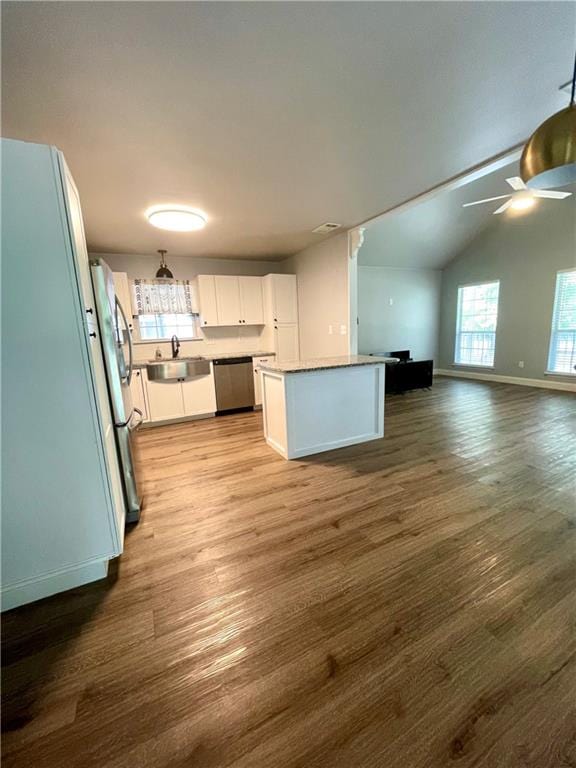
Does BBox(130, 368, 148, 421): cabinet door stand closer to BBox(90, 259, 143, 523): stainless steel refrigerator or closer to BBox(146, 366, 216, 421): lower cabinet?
BBox(146, 366, 216, 421): lower cabinet

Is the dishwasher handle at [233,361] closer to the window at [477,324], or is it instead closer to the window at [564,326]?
the window at [477,324]

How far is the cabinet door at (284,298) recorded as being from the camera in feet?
16.9

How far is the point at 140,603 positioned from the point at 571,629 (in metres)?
1.94

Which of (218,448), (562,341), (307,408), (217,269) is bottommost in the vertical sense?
(218,448)

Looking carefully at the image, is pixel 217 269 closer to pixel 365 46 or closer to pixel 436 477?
pixel 365 46

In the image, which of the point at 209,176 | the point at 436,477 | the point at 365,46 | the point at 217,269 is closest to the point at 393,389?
the point at 436,477

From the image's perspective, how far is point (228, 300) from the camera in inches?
200

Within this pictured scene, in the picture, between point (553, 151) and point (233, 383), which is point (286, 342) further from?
point (553, 151)

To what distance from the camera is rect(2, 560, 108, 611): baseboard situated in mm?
1518

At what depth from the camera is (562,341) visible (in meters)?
5.65

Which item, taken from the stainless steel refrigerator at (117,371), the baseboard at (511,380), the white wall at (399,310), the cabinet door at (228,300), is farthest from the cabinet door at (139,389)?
the baseboard at (511,380)

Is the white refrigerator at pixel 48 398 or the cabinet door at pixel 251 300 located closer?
the white refrigerator at pixel 48 398

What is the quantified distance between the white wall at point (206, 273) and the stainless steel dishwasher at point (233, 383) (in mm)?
704

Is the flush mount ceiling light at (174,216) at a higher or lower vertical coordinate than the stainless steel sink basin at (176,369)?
higher
